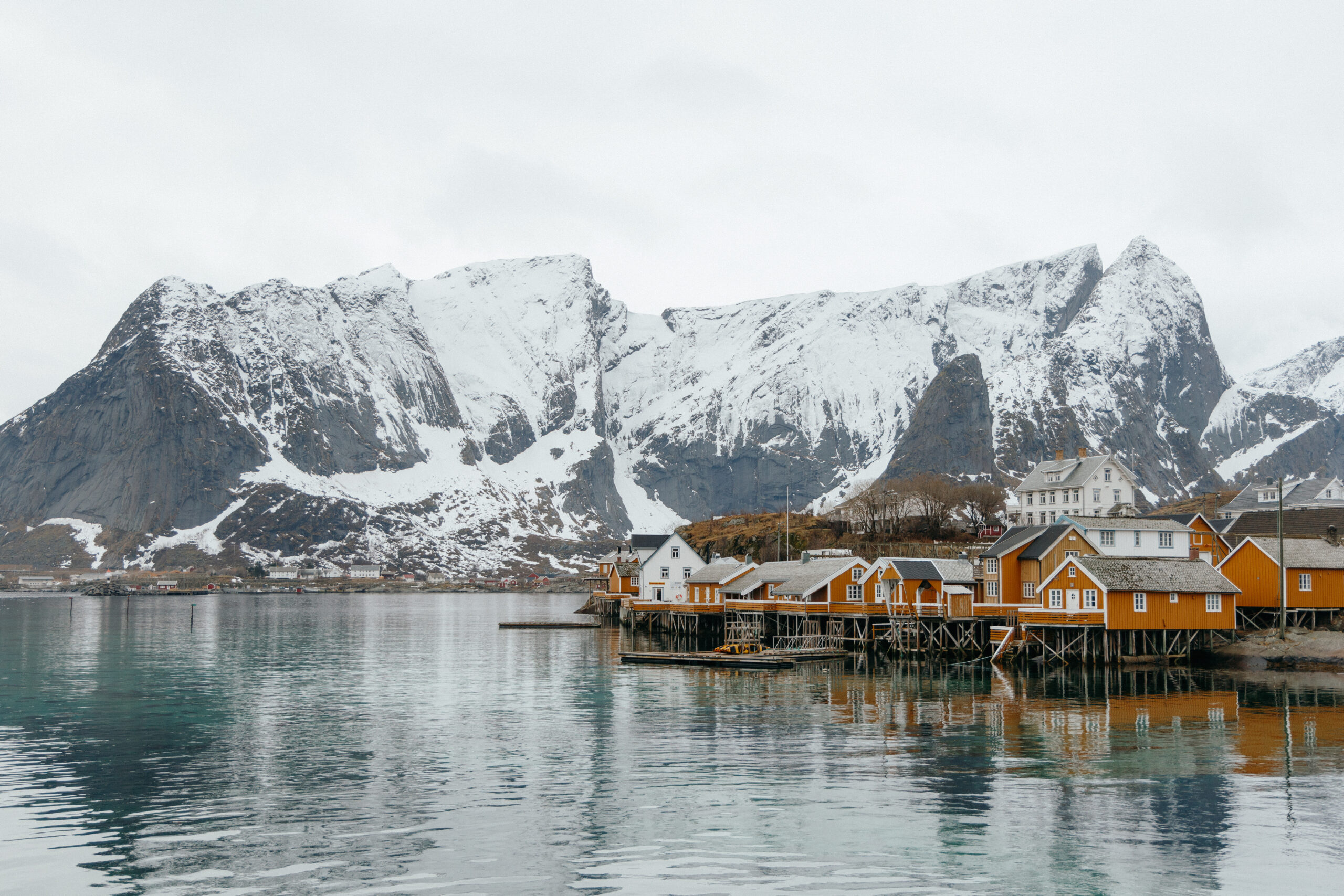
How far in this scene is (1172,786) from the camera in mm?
30375

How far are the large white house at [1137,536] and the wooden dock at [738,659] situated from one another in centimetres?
1846

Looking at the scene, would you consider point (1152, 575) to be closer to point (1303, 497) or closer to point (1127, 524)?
point (1127, 524)

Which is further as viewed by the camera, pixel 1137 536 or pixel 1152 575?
pixel 1137 536

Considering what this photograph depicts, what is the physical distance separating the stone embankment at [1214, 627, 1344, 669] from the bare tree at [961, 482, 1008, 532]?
201 feet

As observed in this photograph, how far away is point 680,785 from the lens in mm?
30969

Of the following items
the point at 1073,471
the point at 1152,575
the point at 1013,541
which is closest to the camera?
the point at 1152,575

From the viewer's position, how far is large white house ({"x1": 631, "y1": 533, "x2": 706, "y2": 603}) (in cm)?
10831

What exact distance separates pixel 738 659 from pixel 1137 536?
94.8 feet

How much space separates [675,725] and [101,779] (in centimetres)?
1994

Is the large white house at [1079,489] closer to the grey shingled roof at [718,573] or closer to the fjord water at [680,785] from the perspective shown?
the grey shingled roof at [718,573]

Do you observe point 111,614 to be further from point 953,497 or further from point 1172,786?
point 1172,786

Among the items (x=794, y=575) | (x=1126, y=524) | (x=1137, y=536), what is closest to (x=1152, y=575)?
(x=1137, y=536)

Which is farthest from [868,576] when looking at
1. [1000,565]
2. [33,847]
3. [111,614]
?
[111,614]

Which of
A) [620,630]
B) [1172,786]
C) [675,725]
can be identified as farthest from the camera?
[620,630]
